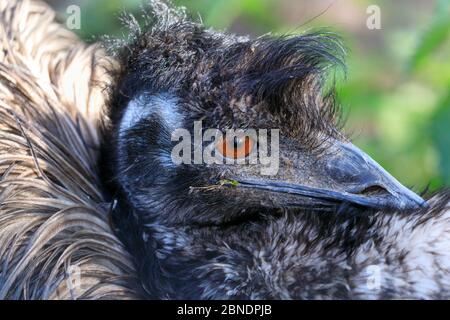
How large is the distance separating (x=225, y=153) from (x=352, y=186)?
1.15ft

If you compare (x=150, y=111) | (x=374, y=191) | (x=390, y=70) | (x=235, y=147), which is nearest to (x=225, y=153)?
(x=235, y=147)

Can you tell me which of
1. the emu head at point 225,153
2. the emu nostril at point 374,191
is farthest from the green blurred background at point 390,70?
the emu nostril at point 374,191

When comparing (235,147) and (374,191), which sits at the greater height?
(235,147)

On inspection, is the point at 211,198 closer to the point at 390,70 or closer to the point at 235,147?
the point at 235,147

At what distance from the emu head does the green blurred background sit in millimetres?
881

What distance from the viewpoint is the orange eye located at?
2.90 meters

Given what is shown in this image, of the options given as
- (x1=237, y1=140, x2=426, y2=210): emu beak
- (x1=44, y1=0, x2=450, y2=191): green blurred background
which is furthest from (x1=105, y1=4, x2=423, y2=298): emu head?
(x1=44, y1=0, x2=450, y2=191): green blurred background

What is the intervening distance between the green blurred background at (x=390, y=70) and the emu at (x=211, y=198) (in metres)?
0.89

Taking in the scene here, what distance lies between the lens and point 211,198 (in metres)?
2.94

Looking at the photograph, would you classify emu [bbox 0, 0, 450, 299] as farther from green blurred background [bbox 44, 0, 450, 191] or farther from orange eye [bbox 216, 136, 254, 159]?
green blurred background [bbox 44, 0, 450, 191]

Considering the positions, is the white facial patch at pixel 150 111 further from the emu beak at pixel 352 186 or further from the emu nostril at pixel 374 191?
the emu nostril at pixel 374 191

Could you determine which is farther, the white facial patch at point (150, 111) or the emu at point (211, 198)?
the white facial patch at point (150, 111)

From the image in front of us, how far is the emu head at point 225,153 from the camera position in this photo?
2.88 metres
